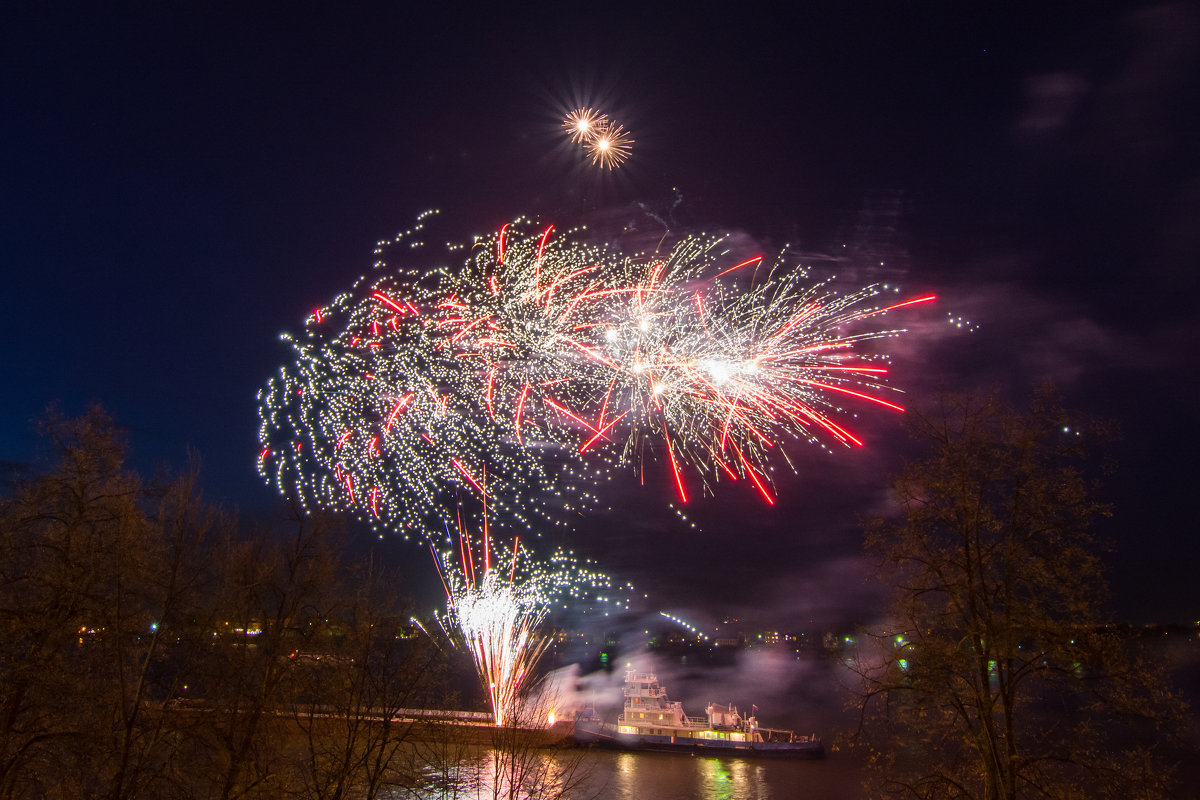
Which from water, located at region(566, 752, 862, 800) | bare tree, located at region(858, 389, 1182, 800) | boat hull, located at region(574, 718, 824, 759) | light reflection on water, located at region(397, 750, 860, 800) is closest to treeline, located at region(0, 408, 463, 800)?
bare tree, located at region(858, 389, 1182, 800)

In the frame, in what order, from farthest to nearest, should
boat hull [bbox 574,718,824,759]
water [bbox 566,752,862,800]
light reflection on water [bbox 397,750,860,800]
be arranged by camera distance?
boat hull [bbox 574,718,824,759], water [bbox 566,752,862,800], light reflection on water [bbox 397,750,860,800]

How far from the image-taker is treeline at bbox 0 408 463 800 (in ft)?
37.4

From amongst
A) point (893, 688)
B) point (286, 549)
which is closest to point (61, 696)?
point (286, 549)

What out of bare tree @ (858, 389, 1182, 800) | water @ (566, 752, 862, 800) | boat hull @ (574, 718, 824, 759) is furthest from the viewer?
boat hull @ (574, 718, 824, 759)

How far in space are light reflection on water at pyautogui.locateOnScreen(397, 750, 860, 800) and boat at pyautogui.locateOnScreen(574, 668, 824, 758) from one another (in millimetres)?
804

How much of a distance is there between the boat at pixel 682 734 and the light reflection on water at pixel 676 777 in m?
0.80

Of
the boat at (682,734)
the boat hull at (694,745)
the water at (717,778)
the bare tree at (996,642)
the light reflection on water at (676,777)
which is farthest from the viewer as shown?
the boat at (682,734)

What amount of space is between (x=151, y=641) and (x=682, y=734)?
36.2 meters

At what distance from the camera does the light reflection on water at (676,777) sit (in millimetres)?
31281

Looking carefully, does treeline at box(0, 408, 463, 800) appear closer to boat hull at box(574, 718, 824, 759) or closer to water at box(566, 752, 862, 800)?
water at box(566, 752, 862, 800)

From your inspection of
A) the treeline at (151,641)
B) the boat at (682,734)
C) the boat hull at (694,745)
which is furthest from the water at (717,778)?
the treeline at (151,641)

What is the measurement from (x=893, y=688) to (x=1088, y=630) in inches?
91.1

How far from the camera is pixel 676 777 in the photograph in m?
36.0

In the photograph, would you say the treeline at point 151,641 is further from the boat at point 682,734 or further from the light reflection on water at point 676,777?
the boat at point 682,734
